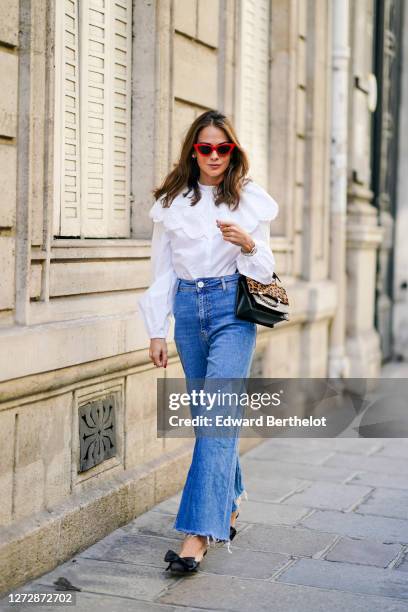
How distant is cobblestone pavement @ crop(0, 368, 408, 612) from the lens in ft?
14.7

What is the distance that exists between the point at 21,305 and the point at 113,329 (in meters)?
0.78

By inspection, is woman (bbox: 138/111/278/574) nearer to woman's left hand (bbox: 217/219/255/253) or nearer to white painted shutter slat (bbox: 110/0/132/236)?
woman's left hand (bbox: 217/219/255/253)

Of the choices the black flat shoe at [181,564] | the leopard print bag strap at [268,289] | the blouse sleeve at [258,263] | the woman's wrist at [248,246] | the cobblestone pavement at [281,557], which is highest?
the woman's wrist at [248,246]

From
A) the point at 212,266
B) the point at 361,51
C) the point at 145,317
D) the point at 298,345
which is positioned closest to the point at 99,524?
the point at 145,317

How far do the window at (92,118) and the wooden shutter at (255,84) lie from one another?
177 cm

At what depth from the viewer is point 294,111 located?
27.5 feet

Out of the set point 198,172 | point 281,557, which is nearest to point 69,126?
point 198,172

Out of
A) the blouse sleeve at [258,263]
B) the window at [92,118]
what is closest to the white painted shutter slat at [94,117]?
the window at [92,118]

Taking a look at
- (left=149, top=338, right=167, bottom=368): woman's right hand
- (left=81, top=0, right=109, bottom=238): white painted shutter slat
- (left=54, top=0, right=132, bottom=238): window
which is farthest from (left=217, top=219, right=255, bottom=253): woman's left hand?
(left=81, top=0, right=109, bottom=238): white painted shutter slat

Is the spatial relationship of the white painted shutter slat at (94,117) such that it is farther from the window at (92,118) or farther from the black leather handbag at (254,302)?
the black leather handbag at (254,302)

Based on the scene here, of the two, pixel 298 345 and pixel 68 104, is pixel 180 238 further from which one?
pixel 298 345

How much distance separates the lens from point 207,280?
4.79 meters

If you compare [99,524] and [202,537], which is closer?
[202,537]

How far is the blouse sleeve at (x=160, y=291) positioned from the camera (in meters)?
4.87
